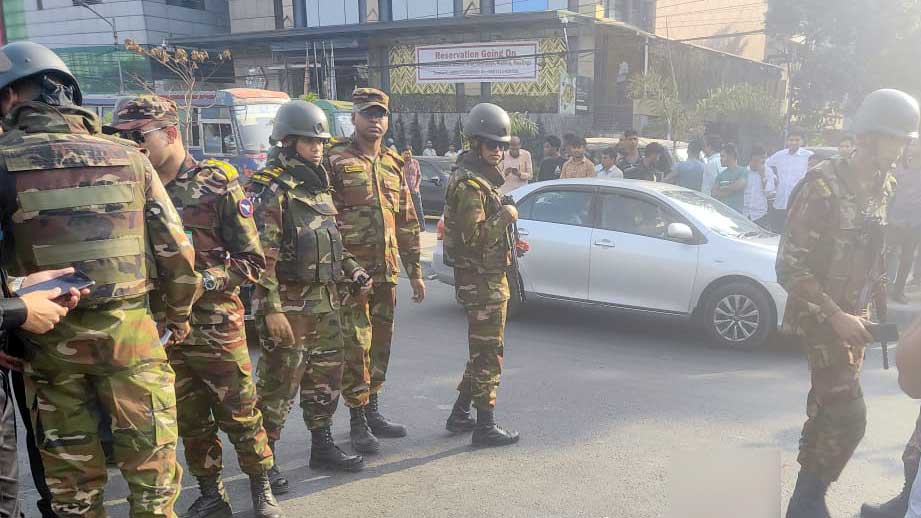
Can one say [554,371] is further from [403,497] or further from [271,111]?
[271,111]

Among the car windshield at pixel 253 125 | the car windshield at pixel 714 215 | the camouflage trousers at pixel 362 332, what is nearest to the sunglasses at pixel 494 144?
the camouflage trousers at pixel 362 332

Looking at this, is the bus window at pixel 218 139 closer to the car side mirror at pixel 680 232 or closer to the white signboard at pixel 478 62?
the car side mirror at pixel 680 232

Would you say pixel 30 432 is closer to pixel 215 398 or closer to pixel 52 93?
pixel 215 398

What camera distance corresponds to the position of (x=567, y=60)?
70.8ft

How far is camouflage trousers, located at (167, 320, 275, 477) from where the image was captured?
10.2ft

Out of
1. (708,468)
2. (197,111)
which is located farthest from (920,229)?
(197,111)

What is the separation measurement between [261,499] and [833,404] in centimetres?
253

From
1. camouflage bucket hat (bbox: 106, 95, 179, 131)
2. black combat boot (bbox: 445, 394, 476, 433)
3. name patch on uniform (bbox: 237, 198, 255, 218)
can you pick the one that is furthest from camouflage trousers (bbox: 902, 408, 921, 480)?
camouflage bucket hat (bbox: 106, 95, 179, 131)

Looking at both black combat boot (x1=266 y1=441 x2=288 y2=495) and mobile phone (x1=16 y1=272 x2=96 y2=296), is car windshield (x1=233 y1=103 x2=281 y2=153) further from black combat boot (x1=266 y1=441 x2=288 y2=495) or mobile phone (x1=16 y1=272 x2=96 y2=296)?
mobile phone (x1=16 y1=272 x2=96 y2=296)

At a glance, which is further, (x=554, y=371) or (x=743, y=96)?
(x=743, y=96)

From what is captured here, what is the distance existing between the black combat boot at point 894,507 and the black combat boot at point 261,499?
8.86 feet

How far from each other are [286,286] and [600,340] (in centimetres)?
352

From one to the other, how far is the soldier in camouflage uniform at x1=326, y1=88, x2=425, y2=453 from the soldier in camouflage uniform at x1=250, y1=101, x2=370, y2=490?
11.6 inches

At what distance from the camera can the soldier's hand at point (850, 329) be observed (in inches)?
115
